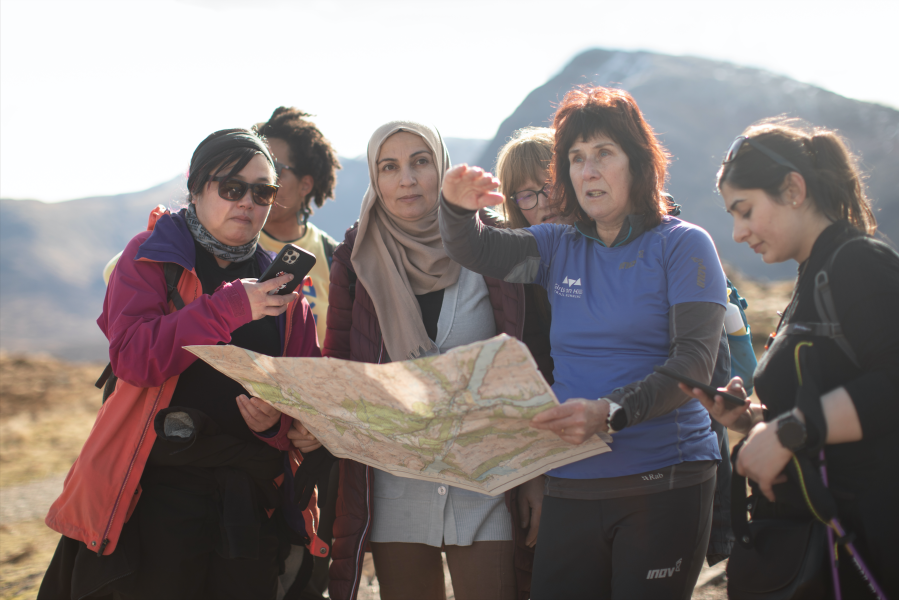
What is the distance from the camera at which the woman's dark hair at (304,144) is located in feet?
13.5

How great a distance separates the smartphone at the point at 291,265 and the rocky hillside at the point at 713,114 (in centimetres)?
5341

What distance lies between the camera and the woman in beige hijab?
7.74ft

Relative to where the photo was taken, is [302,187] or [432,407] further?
[302,187]

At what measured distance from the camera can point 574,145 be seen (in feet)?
6.70

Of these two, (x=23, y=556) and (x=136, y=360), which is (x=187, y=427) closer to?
(x=136, y=360)

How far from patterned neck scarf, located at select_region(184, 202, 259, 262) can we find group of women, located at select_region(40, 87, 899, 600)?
0.4 inches

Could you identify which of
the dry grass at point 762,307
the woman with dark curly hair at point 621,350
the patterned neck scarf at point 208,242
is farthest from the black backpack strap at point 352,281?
the dry grass at point 762,307

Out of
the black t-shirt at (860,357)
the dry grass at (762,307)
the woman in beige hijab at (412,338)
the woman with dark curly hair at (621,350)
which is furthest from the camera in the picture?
the dry grass at (762,307)

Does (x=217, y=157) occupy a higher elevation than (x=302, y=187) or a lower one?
higher

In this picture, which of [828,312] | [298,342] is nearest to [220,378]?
[298,342]

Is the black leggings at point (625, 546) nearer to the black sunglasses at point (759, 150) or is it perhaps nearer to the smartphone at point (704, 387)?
the smartphone at point (704, 387)

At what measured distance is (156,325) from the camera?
2.09m

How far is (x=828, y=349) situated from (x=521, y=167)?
1.67m

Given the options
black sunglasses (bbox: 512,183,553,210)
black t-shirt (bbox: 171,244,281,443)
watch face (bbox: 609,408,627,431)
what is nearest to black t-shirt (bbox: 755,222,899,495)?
watch face (bbox: 609,408,627,431)
